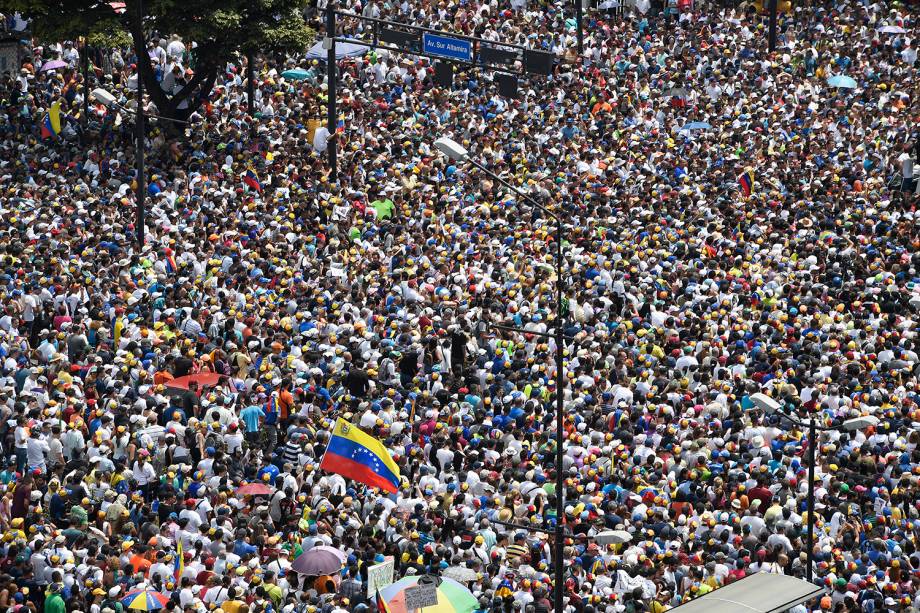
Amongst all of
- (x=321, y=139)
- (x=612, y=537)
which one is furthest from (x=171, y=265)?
(x=612, y=537)

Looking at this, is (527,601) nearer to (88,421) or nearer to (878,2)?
(88,421)

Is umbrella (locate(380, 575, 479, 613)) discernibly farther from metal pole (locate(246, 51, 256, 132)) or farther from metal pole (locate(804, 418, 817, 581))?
metal pole (locate(246, 51, 256, 132))

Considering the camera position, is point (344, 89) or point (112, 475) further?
point (344, 89)

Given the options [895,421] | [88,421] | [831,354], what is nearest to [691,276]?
[831,354]

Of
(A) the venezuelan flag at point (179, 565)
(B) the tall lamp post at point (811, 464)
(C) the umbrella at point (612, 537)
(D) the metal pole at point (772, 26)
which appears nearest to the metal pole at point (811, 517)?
(B) the tall lamp post at point (811, 464)

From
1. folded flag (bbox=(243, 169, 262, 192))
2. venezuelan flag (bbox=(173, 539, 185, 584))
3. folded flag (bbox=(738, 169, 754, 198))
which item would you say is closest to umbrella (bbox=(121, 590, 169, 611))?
venezuelan flag (bbox=(173, 539, 185, 584))

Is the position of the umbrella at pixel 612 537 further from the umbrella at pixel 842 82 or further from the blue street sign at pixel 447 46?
the umbrella at pixel 842 82
